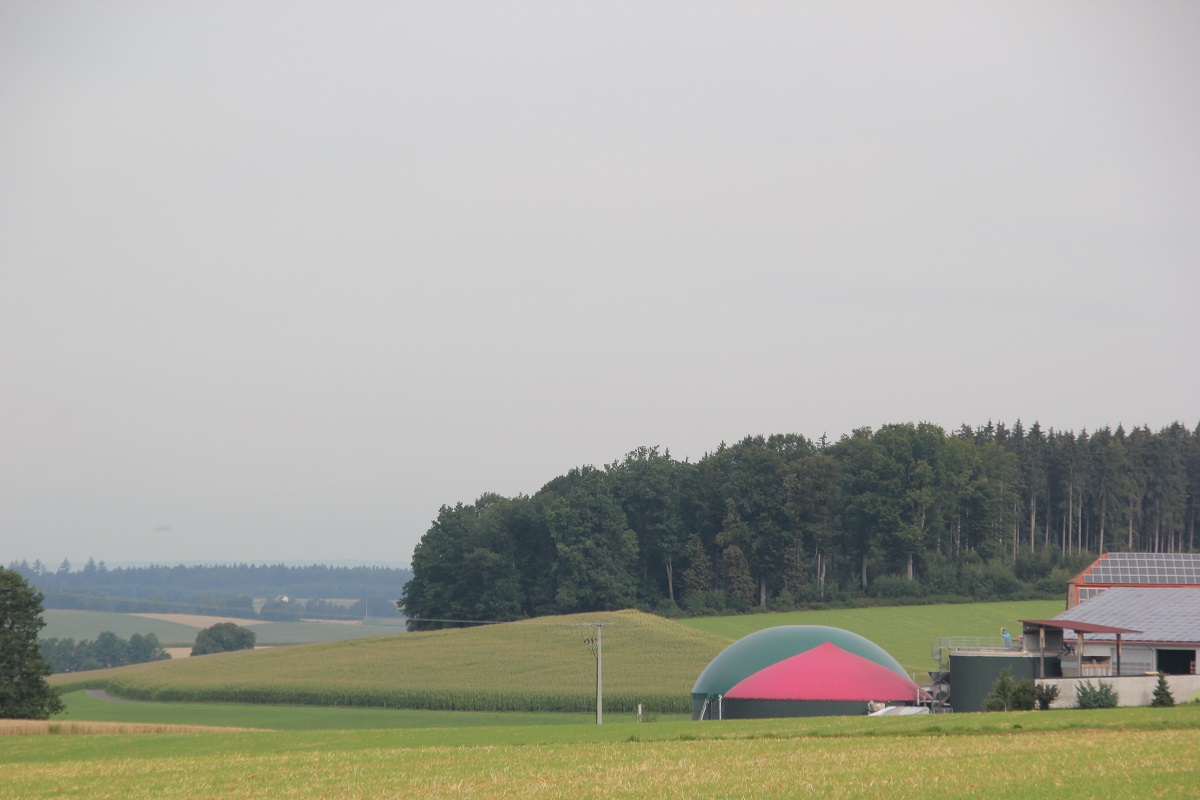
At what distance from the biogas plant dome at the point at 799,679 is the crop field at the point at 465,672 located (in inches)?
661

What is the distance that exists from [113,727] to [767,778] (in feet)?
120

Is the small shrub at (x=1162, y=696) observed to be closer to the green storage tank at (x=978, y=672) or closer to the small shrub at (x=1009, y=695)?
the small shrub at (x=1009, y=695)

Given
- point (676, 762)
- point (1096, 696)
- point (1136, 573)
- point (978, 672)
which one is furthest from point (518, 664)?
point (676, 762)

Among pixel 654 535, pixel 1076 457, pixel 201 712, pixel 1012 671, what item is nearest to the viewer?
pixel 1012 671

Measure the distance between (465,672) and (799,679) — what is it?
36054mm

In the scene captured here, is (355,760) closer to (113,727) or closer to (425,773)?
(425,773)

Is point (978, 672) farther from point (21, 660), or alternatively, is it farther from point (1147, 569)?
point (21, 660)

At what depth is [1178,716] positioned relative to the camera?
34969 mm

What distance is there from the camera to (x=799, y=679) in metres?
48.0

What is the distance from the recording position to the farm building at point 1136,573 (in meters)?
65.2

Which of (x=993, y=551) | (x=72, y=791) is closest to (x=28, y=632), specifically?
(x=72, y=791)

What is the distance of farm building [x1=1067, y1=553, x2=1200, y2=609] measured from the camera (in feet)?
214

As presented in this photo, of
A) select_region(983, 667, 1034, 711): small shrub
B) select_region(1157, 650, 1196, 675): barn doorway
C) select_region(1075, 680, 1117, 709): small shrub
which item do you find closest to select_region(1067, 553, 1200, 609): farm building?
select_region(1157, 650, 1196, 675): barn doorway

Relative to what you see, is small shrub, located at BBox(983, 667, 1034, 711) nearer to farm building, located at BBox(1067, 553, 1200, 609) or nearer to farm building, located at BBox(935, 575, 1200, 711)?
farm building, located at BBox(935, 575, 1200, 711)
